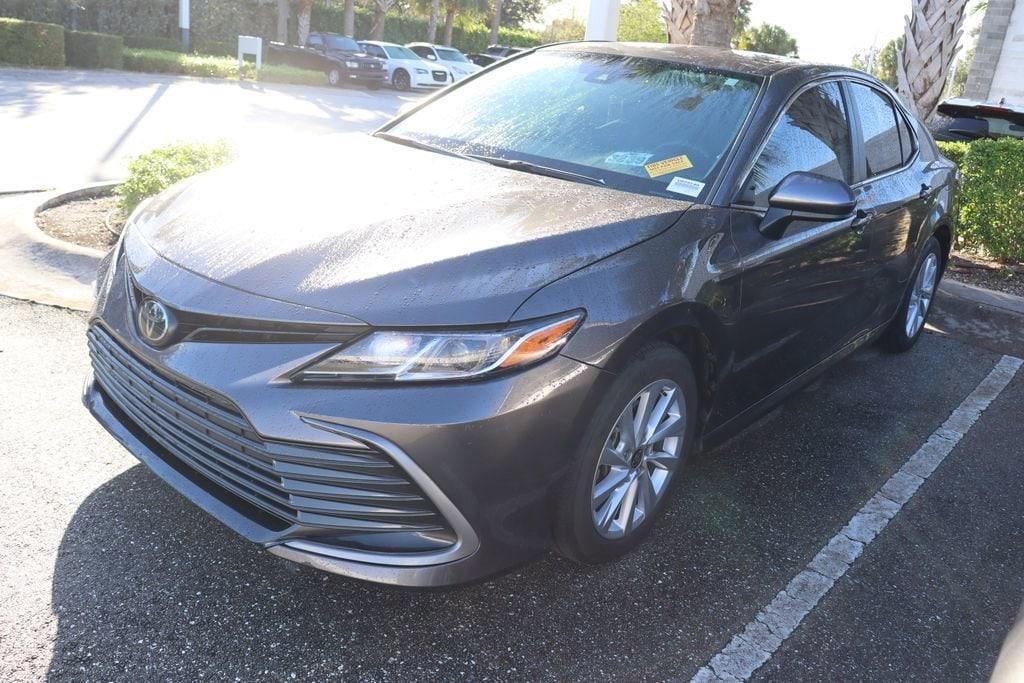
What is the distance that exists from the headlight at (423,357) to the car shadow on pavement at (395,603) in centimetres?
58

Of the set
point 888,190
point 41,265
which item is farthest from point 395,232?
point 41,265

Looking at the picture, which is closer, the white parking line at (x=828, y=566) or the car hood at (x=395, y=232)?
the car hood at (x=395, y=232)

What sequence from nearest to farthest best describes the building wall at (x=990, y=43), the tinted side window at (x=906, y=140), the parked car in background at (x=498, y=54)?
the tinted side window at (x=906, y=140), the parked car in background at (x=498, y=54), the building wall at (x=990, y=43)

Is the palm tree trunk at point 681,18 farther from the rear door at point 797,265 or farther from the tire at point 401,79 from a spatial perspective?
the tire at point 401,79

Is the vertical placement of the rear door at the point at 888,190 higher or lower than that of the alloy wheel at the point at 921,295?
higher

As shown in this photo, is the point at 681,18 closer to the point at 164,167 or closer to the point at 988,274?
the point at 988,274

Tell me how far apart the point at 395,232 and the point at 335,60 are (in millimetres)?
25846

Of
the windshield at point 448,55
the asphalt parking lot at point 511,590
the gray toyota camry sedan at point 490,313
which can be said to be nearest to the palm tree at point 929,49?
the gray toyota camry sedan at point 490,313

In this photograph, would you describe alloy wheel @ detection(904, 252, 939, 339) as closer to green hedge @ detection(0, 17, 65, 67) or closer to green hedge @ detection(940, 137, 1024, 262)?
green hedge @ detection(940, 137, 1024, 262)

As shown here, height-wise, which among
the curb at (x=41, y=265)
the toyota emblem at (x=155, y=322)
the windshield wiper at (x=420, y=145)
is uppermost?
the windshield wiper at (x=420, y=145)

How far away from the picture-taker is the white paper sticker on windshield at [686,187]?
3.13 m

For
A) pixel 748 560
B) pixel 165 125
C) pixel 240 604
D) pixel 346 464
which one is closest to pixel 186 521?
pixel 240 604

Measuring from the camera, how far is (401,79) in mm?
27844

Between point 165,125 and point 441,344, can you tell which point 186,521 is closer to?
point 441,344
